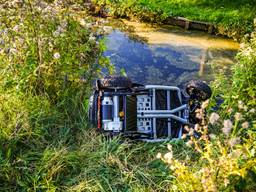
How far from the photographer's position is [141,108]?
4879mm

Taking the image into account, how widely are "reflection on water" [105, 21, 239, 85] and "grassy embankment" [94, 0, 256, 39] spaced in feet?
3.95

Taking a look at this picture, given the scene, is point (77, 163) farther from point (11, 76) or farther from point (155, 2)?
point (155, 2)

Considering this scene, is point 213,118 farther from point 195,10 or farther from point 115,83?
point 195,10

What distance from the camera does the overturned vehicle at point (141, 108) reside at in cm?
464

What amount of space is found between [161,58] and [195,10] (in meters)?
3.67

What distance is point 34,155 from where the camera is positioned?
13.8ft

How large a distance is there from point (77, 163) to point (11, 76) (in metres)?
1.69

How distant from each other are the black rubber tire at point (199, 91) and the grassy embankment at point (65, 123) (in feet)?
0.89

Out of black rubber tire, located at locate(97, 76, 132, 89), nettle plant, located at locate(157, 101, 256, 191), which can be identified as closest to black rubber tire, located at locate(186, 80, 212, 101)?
black rubber tire, located at locate(97, 76, 132, 89)

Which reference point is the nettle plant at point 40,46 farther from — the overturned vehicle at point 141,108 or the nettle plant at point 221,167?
the nettle plant at point 221,167

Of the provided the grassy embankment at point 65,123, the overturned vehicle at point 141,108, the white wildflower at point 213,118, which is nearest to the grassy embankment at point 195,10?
the grassy embankment at point 65,123

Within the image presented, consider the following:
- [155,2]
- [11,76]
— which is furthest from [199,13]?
[11,76]

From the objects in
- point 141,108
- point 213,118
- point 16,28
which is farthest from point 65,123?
point 213,118

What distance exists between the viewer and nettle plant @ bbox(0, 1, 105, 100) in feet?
16.1
